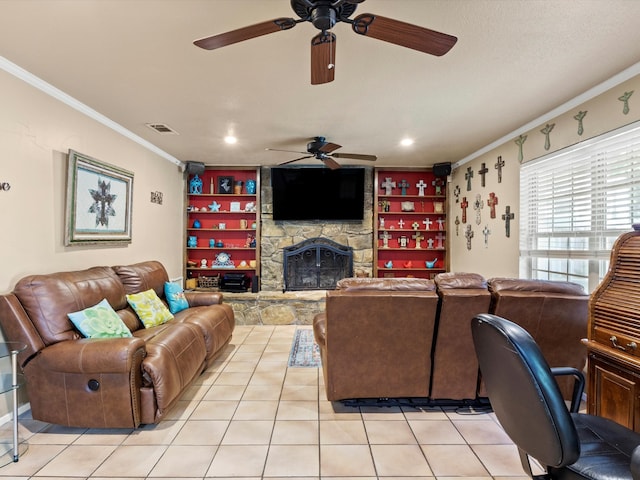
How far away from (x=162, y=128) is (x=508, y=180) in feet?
13.5

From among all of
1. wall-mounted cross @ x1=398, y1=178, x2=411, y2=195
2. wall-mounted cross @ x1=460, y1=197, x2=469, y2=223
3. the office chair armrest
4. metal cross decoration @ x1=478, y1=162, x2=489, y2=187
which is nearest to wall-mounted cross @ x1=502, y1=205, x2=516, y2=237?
metal cross decoration @ x1=478, y1=162, x2=489, y2=187

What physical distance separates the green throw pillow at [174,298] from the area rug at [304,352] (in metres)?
1.37

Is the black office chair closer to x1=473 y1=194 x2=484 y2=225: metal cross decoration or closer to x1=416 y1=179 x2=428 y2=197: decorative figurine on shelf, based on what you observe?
x1=473 y1=194 x2=484 y2=225: metal cross decoration

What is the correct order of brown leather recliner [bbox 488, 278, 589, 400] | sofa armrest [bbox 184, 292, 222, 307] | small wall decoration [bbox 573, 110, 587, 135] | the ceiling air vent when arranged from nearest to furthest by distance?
1. brown leather recliner [bbox 488, 278, 589, 400]
2. small wall decoration [bbox 573, 110, 587, 135]
3. the ceiling air vent
4. sofa armrest [bbox 184, 292, 222, 307]

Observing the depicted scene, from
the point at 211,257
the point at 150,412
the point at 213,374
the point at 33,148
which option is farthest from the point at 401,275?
the point at 33,148

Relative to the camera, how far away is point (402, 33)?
1.55 m

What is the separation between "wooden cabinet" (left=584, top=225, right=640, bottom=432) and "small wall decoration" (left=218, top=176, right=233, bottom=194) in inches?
203

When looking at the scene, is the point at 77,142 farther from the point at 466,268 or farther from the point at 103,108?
the point at 466,268

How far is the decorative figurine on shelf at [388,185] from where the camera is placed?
5.92 metres

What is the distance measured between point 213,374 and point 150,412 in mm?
1000

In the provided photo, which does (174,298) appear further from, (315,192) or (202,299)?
(315,192)

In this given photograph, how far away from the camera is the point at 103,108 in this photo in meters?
3.19

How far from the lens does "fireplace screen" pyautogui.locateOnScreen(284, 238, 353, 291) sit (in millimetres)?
5746

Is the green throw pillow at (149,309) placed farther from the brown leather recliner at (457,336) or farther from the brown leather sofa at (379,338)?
the brown leather recliner at (457,336)
